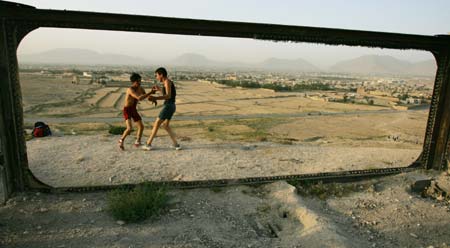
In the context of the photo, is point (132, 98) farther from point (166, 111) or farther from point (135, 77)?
point (166, 111)

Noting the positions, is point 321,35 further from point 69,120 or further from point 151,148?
point 69,120

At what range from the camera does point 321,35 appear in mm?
5812

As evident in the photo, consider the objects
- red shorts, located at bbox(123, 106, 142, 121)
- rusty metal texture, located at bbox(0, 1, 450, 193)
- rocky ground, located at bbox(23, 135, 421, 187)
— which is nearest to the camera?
rusty metal texture, located at bbox(0, 1, 450, 193)

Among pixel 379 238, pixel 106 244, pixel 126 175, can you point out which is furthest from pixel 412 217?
pixel 126 175

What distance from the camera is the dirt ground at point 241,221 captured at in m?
4.04

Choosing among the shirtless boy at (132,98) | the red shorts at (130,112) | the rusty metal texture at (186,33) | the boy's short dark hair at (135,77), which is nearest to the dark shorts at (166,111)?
the shirtless boy at (132,98)

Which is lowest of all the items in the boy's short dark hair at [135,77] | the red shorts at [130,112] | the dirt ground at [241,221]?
the dirt ground at [241,221]

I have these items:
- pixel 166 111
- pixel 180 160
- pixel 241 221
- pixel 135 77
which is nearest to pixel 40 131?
pixel 135 77

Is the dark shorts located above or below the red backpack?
above

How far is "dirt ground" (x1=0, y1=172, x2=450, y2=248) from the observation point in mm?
4043

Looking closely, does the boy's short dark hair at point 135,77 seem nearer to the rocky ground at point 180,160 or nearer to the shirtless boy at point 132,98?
the shirtless boy at point 132,98

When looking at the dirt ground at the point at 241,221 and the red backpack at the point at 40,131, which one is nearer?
the dirt ground at the point at 241,221

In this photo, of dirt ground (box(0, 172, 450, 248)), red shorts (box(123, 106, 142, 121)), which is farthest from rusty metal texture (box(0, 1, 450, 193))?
red shorts (box(123, 106, 142, 121))

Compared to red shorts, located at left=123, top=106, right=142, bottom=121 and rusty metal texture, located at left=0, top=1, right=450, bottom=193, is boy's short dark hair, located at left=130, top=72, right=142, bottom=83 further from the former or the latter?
rusty metal texture, located at left=0, top=1, right=450, bottom=193
